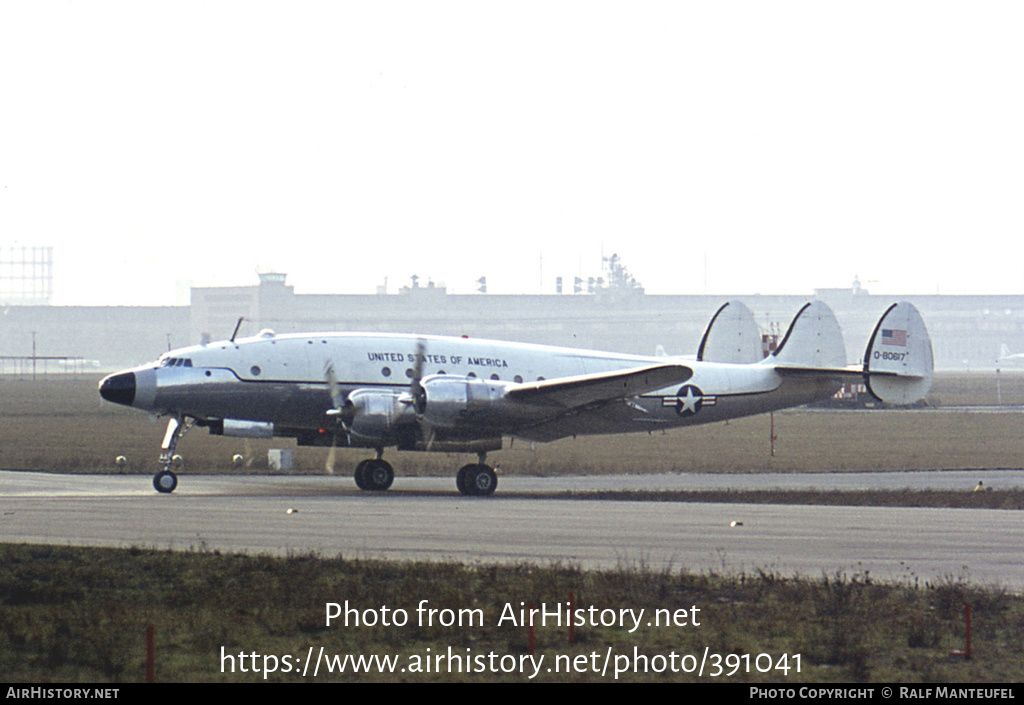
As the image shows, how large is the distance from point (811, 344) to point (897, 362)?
2.71 m

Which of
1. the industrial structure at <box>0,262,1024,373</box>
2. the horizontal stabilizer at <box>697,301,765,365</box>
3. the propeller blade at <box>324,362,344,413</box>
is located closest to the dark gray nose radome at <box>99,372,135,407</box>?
the propeller blade at <box>324,362,344,413</box>

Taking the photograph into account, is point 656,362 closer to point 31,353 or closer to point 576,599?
point 576,599

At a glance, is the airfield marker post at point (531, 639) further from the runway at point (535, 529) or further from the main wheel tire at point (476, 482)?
the main wheel tire at point (476, 482)

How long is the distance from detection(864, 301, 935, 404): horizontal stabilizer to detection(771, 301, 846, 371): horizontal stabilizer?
0.99 m

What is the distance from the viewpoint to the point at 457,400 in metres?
30.4

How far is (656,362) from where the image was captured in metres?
35.9

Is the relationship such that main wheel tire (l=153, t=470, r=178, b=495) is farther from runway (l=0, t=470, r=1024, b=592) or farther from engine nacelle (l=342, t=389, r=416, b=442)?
engine nacelle (l=342, t=389, r=416, b=442)

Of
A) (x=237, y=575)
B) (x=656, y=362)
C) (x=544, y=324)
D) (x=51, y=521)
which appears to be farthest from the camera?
(x=544, y=324)

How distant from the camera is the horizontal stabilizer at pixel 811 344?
3666 centimetres

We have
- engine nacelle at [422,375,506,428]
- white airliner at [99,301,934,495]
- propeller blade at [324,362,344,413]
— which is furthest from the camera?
propeller blade at [324,362,344,413]

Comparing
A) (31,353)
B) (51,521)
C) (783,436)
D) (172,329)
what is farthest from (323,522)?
(31,353)

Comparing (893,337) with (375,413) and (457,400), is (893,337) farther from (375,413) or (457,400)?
(375,413)

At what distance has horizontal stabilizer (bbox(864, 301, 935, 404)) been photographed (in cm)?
3647

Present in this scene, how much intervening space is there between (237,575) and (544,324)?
15988cm
